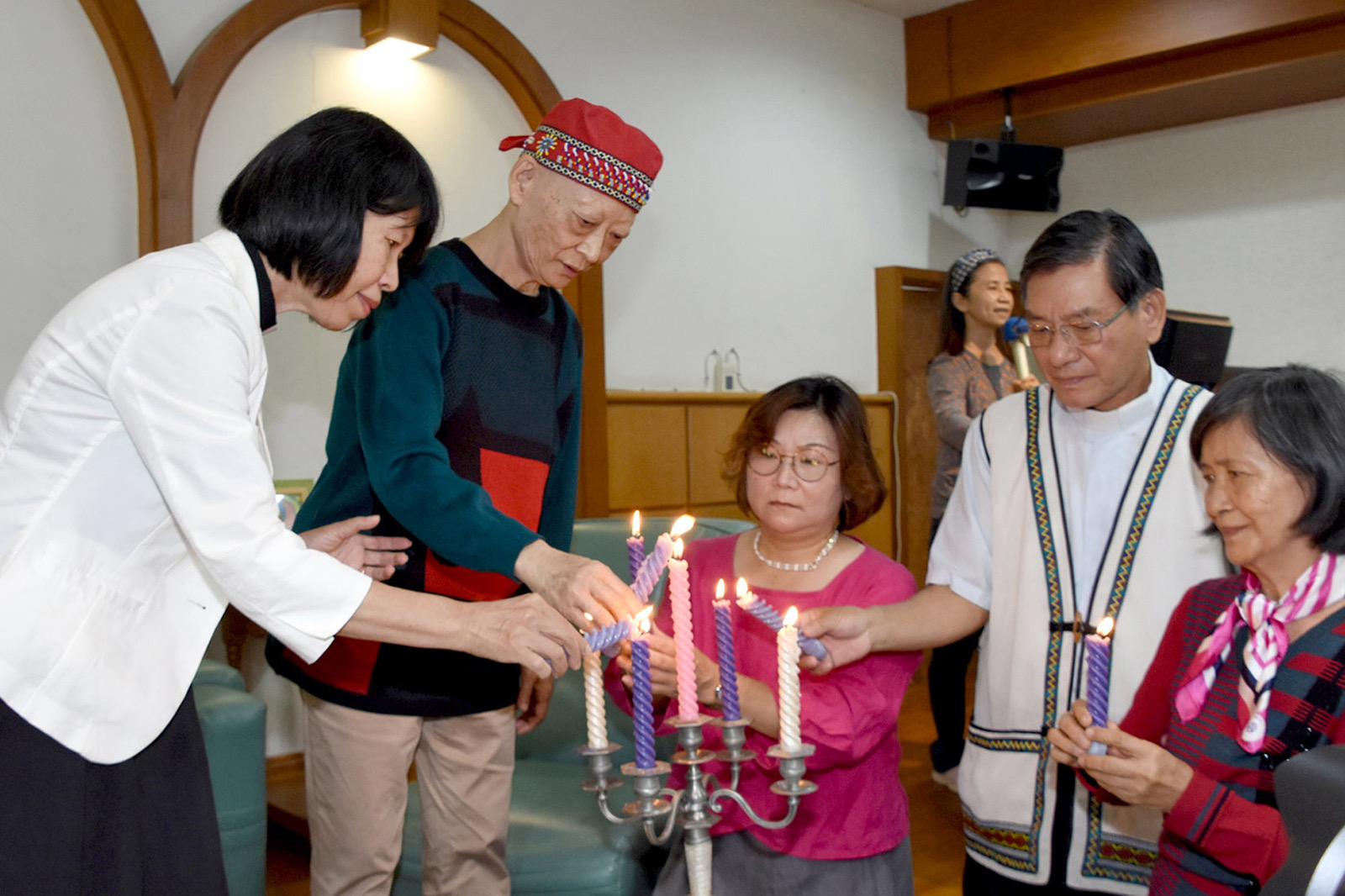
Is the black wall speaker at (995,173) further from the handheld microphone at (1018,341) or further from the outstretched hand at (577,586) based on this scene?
the outstretched hand at (577,586)

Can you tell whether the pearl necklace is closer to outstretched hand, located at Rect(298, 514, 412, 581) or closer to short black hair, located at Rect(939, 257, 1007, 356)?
outstretched hand, located at Rect(298, 514, 412, 581)

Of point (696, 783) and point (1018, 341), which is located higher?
point (1018, 341)

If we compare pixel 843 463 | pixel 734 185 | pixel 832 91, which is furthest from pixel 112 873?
pixel 832 91

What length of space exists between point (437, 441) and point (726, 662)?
554mm

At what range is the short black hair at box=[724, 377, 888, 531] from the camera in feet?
6.57

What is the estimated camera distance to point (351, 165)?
1361 millimetres

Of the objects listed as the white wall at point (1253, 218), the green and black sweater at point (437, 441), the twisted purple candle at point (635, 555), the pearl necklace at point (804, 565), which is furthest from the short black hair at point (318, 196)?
the white wall at point (1253, 218)

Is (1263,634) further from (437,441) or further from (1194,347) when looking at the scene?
(1194,347)

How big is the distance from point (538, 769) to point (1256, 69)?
4.66 metres

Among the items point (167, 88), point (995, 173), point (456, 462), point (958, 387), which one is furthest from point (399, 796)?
point (995, 173)

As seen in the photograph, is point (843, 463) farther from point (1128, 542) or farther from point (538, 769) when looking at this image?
point (538, 769)

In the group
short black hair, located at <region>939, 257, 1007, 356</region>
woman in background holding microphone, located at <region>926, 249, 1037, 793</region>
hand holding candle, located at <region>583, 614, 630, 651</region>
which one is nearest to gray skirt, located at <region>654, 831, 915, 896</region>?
hand holding candle, located at <region>583, 614, 630, 651</region>

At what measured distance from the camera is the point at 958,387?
13.2ft

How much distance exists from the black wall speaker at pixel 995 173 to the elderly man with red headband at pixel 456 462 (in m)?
4.46
